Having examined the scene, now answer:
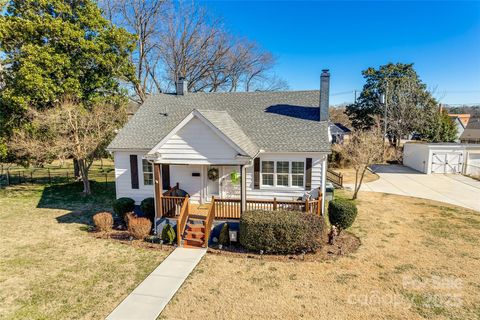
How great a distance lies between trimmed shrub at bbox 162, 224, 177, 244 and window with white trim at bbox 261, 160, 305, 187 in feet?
16.1

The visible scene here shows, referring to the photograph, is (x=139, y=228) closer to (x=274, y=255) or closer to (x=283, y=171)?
(x=274, y=255)

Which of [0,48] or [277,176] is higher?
[0,48]

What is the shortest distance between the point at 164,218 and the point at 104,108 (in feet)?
37.0

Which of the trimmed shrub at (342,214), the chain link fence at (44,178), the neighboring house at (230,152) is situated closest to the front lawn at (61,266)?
the neighboring house at (230,152)

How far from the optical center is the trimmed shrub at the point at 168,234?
11.5 m

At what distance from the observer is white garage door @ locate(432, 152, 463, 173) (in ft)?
88.5

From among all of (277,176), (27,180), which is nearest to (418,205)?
(277,176)

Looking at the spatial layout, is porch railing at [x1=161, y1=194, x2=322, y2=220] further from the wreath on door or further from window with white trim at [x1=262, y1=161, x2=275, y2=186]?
the wreath on door

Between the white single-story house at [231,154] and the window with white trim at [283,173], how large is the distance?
47 millimetres

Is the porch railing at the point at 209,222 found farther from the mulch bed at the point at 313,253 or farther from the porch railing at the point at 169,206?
the porch railing at the point at 169,206

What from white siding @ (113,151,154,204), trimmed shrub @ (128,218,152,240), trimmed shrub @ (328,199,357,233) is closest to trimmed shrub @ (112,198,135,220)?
white siding @ (113,151,154,204)

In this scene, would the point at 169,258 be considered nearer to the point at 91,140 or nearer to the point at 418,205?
the point at 91,140

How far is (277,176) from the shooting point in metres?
13.9

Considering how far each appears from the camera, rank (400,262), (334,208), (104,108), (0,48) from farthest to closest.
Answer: (104,108) < (0,48) < (334,208) < (400,262)
